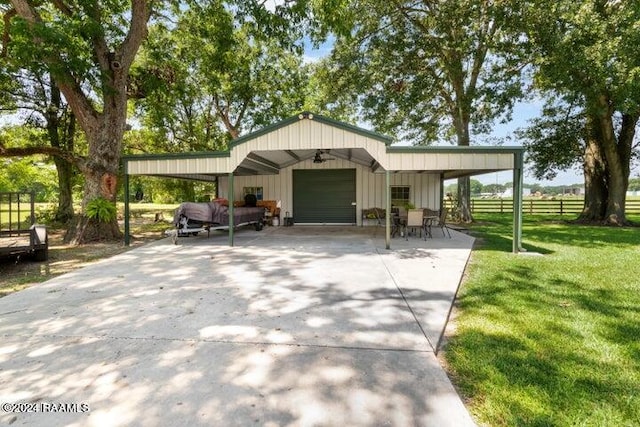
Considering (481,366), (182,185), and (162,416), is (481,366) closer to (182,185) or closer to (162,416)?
(162,416)

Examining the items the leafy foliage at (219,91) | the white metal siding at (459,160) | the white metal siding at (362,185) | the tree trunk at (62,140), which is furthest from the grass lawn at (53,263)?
the leafy foliage at (219,91)

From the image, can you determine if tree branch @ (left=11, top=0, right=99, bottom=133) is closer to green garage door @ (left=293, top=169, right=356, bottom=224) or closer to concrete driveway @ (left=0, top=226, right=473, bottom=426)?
concrete driveway @ (left=0, top=226, right=473, bottom=426)

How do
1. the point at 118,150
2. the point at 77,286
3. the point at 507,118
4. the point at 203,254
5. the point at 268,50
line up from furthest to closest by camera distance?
the point at 268,50 < the point at 507,118 < the point at 118,150 < the point at 203,254 < the point at 77,286

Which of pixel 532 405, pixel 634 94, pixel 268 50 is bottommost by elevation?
pixel 532 405

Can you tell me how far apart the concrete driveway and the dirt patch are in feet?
1.64

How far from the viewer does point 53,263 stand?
6414 mm

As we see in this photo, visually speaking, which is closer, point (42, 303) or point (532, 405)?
point (532, 405)

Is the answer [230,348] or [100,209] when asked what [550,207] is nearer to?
[230,348]

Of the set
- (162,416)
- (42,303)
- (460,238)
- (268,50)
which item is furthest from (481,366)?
(268,50)

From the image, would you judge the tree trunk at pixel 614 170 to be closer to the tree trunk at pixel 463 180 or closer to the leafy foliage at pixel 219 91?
the tree trunk at pixel 463 180

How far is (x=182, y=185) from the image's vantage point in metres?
19.9

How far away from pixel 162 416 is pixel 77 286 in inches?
151

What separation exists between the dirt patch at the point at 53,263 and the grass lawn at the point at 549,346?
587cm

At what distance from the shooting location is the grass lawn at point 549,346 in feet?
6.76
